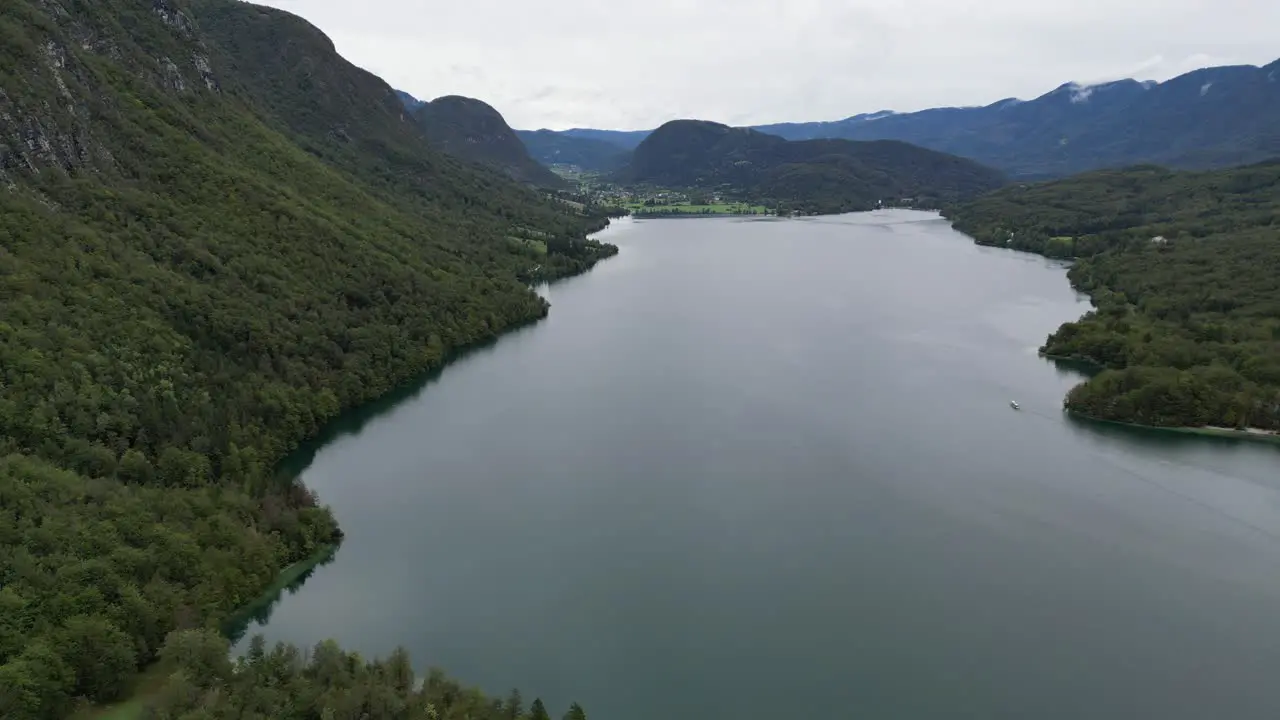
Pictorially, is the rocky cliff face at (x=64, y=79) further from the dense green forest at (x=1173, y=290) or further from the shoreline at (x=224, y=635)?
the dense green forest at (x=1173, y=290)

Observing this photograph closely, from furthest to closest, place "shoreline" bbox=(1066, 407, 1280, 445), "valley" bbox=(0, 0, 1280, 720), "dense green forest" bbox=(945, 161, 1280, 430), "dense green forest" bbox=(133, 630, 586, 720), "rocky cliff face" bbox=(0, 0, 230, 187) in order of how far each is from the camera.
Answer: "dense green forest" bbox=(945, 161, 1280, 430) → "rocky cliff face" bbox=(0, 0, 230, 187) → "shoreline" bbox=(1066, 407, 1280, 445) → "valley" bbox=(0, 0, 1280, 720) → "dense green forest" bbox=(133, 630, 586, 720)

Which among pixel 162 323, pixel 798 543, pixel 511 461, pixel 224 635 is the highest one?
pixel 162 323

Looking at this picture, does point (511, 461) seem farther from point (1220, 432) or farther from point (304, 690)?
point (1220, 432)

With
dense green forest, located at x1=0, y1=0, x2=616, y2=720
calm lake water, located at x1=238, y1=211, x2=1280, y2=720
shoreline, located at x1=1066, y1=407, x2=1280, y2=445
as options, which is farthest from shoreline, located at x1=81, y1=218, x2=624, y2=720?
shoreline, located at x1=1066, y1=407, x2=1280, y2=445

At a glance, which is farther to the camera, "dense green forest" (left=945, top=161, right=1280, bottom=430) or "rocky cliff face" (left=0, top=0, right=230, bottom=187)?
"dense green forest" (left=945, top=161, right=1280, bottom=430)

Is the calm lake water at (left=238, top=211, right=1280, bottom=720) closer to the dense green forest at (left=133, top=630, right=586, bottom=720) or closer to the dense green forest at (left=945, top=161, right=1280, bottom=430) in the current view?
the dense green forest at (left=945, top=161, right=1280, bottom=430)

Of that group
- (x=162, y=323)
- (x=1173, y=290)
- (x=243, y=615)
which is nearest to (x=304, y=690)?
(x=243, y=615)

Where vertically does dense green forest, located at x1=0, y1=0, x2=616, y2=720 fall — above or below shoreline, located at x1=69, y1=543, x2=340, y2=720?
above
